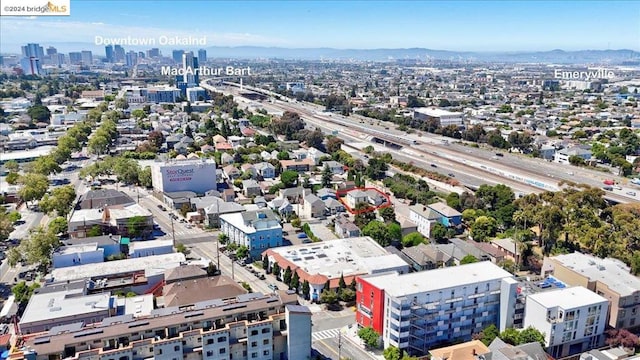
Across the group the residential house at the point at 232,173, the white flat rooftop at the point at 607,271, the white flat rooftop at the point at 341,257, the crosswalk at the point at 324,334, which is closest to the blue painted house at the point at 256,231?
the white flat rooftop at the point at 341,257

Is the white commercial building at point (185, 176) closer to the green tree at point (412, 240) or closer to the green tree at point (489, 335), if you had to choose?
the green tree at point (412, 240)

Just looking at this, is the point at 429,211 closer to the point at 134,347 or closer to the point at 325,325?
the point at 325,325

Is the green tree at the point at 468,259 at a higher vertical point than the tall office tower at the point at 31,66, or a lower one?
lower

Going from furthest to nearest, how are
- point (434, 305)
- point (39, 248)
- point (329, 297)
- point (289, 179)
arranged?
point (289, 179)
point (39, 248)
point (329, 297)
point (434, 305)

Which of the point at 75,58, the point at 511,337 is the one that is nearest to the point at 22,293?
the point at 511,337

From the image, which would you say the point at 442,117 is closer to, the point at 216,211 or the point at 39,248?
the point at 216,211

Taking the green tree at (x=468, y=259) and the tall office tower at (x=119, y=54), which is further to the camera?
the tall office tower at (x=119, y=54)

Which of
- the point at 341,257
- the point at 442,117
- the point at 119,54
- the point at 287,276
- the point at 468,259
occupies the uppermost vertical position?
the point at 119,54

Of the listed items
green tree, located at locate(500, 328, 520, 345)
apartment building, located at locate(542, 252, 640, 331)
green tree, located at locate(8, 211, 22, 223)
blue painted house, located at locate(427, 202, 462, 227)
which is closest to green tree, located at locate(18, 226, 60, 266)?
green tree, located at locate(8, 211, 22, 223)
